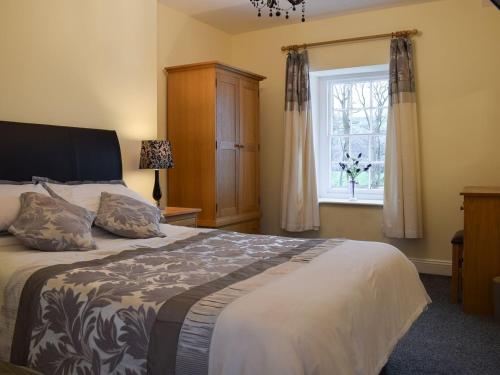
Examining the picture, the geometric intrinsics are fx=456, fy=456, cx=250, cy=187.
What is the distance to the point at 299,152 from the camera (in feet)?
16.1

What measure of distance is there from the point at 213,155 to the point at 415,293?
7.87ft

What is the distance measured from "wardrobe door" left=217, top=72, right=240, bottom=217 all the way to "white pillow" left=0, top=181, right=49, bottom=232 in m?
1.93

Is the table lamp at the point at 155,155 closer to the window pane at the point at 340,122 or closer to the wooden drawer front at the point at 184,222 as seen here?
the wooden drawer front at the point at 184,222

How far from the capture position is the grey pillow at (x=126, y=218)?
2.70 m

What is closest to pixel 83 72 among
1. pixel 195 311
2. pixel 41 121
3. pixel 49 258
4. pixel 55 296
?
pixel 41 121

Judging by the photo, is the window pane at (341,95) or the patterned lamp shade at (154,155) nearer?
the patterned lamp shade at (154,155)

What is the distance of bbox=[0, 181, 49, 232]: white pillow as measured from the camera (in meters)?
2.41

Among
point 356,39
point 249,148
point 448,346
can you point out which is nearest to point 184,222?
point 249,148

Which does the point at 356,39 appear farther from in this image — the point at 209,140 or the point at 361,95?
the point at 209,140

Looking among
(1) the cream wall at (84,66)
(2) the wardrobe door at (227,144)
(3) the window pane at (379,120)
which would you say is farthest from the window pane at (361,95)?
(1) the cream wall at (84,66)

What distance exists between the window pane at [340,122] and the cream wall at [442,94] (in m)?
Result: 0.56

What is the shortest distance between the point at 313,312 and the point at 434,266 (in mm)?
3495

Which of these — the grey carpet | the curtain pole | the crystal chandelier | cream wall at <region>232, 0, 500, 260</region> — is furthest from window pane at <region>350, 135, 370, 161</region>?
the grey carpet

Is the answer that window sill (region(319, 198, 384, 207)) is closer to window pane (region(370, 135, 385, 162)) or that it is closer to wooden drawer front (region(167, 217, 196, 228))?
window pane (region(370, 135, 385, 162))
